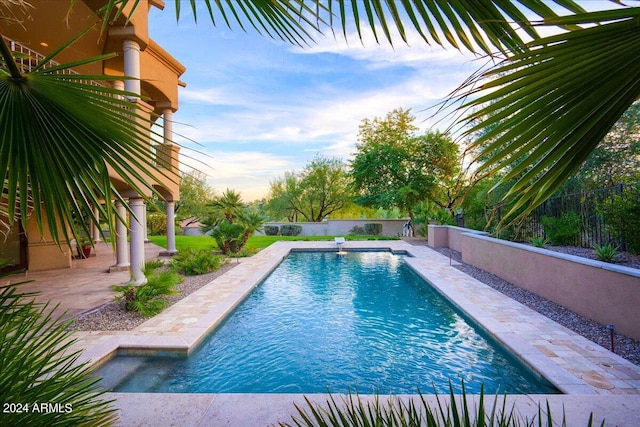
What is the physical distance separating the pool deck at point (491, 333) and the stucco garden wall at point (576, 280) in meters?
0.78

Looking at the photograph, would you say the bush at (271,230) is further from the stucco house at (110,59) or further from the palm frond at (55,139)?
the palm frond at (55,139)

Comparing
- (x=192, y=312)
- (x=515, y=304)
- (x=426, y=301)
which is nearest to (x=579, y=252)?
(x=515, y=304)

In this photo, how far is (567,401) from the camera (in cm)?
342

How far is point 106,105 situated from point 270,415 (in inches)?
120

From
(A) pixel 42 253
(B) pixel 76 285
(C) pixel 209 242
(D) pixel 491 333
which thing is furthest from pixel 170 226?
(D) pixel 491 333

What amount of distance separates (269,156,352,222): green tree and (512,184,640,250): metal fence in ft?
64.9

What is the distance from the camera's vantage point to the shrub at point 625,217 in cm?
670

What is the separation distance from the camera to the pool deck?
10.7ft

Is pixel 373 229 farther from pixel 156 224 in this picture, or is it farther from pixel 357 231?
pixel 156 224

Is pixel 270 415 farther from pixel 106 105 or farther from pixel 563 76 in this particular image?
pixel 563 76

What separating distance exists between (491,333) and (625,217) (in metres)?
4.25

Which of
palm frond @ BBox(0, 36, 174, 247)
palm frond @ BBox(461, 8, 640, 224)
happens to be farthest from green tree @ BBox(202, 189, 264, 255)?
palm frond @ BBox(461, 8, 640, 224)

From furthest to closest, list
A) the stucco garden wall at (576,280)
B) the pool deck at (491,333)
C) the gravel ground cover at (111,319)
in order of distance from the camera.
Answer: the gravel ground cover at (111,319) → the stucco garden wall at (576,280) → the pool deck at (491,333)

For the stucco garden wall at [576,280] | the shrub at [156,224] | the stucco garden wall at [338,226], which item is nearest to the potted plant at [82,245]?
the stucco garden wall at [576,280]
